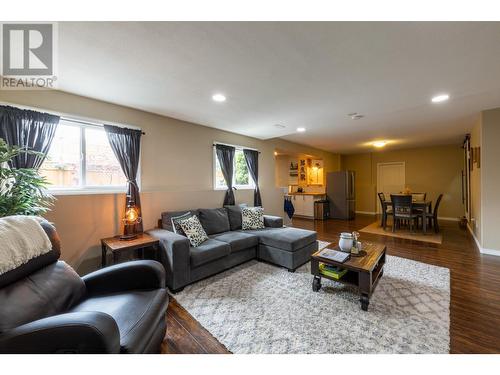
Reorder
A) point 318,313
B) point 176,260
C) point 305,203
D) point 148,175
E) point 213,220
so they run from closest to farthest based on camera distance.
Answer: point 318,313, point 176,260, point 148,175, point 213,220, point 305,203

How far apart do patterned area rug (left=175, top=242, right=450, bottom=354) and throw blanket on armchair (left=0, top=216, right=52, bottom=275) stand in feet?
4.30

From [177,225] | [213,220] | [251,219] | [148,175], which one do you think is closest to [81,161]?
[148,175]

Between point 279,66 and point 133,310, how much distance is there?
2261 millimetres

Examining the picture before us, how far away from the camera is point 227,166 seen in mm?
4223

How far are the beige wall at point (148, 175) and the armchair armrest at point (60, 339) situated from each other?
5.97ft

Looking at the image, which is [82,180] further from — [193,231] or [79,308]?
[79,308]

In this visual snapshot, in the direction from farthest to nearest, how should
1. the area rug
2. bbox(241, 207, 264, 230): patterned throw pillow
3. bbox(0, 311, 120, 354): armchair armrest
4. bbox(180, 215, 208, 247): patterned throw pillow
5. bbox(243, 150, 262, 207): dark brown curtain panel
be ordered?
bbox(243, 150, 262, 207): dark brown curtain panel
the area rug
bbox(241, 207, 264, 230): patterned throw pillow
bbox(180, 215, 208, 247): patterned throw pillow
bbox(0, 311, 120, 354): armchair armrest

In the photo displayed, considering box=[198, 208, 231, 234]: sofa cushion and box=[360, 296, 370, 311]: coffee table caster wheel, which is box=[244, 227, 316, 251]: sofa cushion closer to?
box=[198, 208, 231, 234]: sofa cushion

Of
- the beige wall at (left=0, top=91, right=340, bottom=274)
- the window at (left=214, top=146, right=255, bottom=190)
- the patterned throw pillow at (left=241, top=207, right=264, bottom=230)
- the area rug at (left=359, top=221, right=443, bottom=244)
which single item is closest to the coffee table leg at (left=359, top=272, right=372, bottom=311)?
the patterned throw pillow at (left=241, top=207, right=264, bottom=230)

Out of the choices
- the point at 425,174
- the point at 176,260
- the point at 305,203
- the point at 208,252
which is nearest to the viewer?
the point at 176,260

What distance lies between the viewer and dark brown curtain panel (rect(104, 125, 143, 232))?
110 inches

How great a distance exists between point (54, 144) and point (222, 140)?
2.56 meters

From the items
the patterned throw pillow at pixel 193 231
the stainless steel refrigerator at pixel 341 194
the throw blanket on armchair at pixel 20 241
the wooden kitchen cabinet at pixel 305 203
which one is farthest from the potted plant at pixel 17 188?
the stainless steel refrigerator at pixel 341 194

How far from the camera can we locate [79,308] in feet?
4.49
